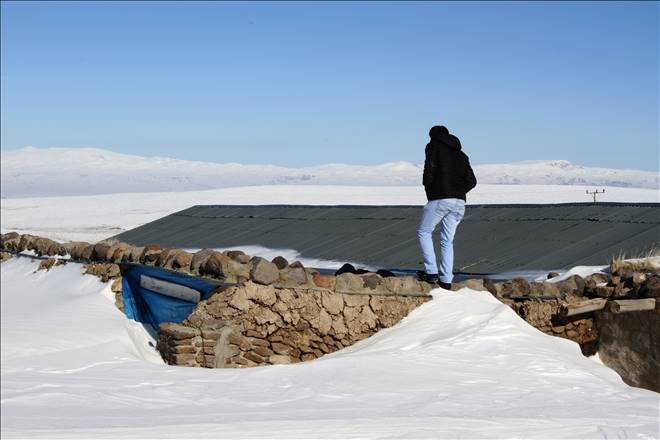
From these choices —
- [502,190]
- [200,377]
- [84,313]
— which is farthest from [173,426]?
[502,190]

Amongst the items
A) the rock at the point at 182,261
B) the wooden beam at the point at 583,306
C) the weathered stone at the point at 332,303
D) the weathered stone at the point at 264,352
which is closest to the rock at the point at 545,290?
the wooden beam at the point at 583,306

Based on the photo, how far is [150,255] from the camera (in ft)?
43.1

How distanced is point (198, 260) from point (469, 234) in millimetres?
6607

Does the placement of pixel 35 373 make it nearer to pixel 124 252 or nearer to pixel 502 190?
pixel 124 252

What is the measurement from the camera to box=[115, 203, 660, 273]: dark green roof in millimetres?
14750

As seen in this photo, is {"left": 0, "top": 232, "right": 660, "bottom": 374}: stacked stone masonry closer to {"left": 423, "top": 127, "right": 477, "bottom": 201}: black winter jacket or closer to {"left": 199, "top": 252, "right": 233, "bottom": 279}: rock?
{"left": 199, "top": 252, "right": 233, "bottom": 279}: rock

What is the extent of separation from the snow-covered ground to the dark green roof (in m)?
19.9

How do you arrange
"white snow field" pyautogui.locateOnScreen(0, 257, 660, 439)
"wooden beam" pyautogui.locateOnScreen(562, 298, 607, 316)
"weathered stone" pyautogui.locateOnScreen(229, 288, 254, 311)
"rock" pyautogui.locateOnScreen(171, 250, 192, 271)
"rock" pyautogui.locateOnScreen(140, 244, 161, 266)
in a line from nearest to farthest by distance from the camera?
"white snow field" pyautogui.locateOnScreen(0, 257, 660, 439) < "weathered stone" pyautogui.locateOnScreen(229, 288, 254, 311) < "wooden beam" pyautogui.locateOnScreen(562, 298, 607, 316) < "rock" pyautogui.locateOnScreen(171, 250, 192, 271) < "rock" pyautogui.locateOnScreen(140, 244, 161, 266)

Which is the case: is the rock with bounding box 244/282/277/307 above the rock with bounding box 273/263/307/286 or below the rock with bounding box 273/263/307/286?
below

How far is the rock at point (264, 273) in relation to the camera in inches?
444

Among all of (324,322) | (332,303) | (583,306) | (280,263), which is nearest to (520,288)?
(583,306)

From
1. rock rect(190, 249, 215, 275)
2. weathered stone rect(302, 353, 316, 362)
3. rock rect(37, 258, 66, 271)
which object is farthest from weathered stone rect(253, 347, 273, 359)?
rock rect(37, 258, 66, 271)

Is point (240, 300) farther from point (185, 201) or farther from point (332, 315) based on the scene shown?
point (185, 201)

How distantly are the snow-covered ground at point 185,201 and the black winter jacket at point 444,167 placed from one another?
30.9 meters
